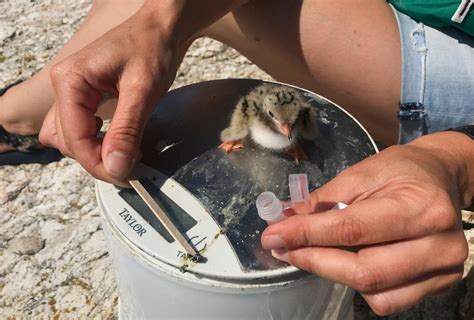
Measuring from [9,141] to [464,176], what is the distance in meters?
1.47

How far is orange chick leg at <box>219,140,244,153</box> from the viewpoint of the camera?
1.08 metres

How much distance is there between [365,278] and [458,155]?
39 centimetres

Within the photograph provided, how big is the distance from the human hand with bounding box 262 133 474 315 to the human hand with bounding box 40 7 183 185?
1.03 ft

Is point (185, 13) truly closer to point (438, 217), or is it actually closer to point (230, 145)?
point (230, 145)

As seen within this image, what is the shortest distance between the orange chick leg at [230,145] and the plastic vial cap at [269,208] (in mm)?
213

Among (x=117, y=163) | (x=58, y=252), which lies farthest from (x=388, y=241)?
(x=58, y=252)

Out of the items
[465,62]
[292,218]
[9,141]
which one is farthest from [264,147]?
[9,141]

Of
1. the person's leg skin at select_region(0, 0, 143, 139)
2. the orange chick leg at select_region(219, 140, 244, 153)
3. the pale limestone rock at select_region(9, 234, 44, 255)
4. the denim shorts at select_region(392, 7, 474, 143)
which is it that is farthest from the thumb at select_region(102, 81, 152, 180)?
the pale limestone rock at select_region(9, 234, 44, 255)

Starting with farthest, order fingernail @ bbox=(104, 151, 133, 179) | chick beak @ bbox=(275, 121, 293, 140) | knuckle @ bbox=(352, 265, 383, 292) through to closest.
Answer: chick beak @ bbox=(275, 121, 293, 140) < fingernail @ bbox=(104, 151, 133, 179) < knuckle @ bbox=(352, 265, 383, 292)

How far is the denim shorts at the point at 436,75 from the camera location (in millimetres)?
1245

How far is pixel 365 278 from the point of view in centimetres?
82

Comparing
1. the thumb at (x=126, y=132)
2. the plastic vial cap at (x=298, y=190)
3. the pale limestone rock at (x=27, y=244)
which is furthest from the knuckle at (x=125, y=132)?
the pale limestone rock at (x=27, y=244)

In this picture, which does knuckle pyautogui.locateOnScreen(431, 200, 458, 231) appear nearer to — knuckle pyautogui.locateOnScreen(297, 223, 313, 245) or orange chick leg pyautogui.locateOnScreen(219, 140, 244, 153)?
knuckle pyautogui.locateOnScreen(297, 223, 313, 245)

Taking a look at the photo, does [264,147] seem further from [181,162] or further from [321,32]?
[321,32]
